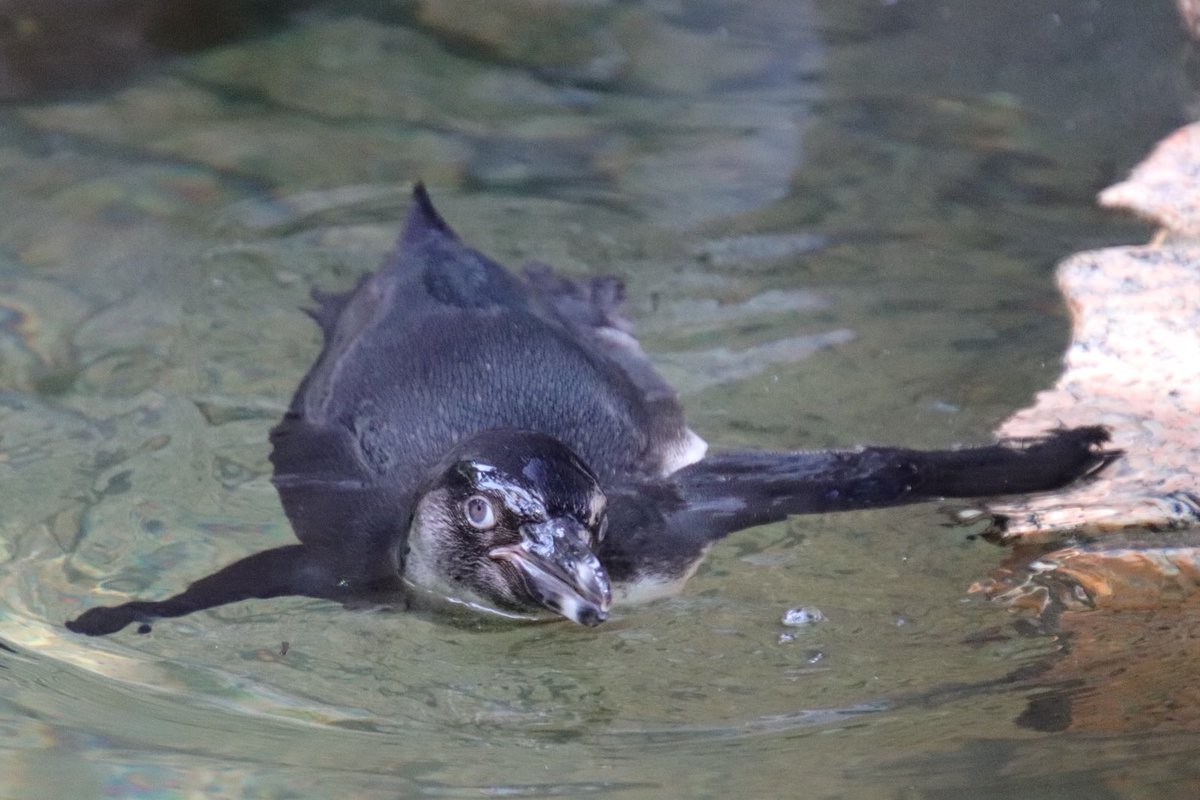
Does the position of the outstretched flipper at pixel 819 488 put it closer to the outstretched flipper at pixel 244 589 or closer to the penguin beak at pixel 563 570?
the penguin beak at pixel 563 570

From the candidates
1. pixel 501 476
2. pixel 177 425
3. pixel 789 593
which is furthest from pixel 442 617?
pixel 177 425

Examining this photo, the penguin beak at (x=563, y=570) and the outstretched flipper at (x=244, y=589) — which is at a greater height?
the penguin beak at (x=563, y=570)

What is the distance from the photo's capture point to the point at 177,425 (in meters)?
3.60

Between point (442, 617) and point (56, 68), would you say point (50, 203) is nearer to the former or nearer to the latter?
point (56, 68)

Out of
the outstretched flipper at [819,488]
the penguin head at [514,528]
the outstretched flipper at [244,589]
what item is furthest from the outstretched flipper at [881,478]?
the outstretched flipper at [244,589]

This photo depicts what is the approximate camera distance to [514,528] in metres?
2.54

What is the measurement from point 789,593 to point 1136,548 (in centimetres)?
68

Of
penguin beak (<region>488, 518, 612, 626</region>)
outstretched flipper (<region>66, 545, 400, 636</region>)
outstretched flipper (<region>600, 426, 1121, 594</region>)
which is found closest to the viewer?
penguin beak (<region>488, 518, 612, 626</region>)

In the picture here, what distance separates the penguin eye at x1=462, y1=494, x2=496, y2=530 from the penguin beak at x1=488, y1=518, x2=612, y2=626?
59 millimetres

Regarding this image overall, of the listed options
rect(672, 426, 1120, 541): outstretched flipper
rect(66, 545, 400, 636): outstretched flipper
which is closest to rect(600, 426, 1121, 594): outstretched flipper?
rect(672, 426, 1120, 541): outstretched flipper

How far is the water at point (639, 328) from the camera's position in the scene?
8.46 feet

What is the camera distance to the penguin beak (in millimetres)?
2381

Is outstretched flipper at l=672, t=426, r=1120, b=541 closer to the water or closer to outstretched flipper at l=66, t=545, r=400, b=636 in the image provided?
the water

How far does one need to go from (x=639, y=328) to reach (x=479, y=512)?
1.48 metres
